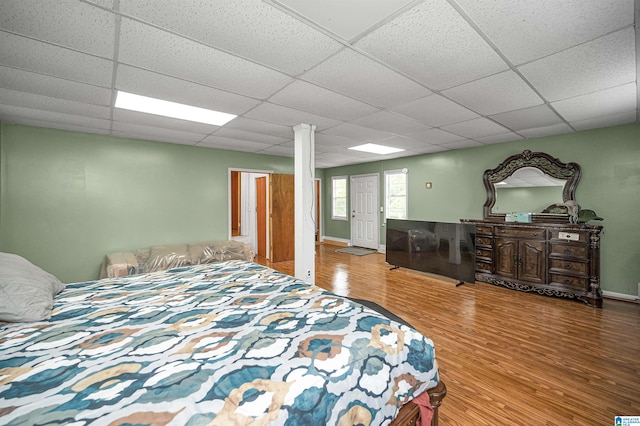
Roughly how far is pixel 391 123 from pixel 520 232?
108 inches

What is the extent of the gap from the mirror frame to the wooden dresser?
410 mm

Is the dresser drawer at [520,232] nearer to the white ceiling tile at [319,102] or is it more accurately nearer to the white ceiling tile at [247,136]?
the white ceiling tile at [319,102]

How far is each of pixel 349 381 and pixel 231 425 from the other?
1.63 ft

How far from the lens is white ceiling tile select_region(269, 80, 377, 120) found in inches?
101

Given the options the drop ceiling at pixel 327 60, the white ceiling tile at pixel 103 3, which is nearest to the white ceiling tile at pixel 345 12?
the drop ceiling at pixel 327 60

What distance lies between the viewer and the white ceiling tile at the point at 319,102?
256 centimetres

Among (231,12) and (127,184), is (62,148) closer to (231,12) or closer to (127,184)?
(127,184)

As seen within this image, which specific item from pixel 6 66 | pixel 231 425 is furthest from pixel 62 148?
pixel 231 425

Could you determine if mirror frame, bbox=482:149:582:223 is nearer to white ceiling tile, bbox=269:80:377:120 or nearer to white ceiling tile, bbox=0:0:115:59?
white ceiling tile, bbox=269:80:377:120

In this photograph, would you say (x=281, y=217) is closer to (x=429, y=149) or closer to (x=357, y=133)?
(x=357, y=133)

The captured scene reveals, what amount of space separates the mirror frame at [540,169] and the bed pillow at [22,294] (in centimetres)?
578

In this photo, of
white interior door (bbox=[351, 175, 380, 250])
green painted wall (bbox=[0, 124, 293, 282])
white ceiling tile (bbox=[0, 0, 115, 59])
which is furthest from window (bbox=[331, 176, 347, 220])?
white ceiling tile (bbox=[0, 0, 115, 59])

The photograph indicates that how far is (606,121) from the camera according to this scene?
11.7ft

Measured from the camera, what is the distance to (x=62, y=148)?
3.91 meters
